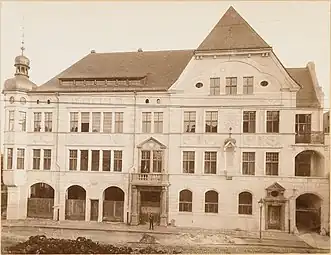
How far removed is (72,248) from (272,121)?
160 centimetres

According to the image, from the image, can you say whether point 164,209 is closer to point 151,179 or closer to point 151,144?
point 151,179

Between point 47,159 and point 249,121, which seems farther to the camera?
point 47,159

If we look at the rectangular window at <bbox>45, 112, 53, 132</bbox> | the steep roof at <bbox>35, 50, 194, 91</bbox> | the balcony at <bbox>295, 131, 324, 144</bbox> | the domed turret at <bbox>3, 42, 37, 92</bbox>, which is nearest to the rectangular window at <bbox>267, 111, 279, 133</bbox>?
the balcony at <bbox>295, 131, 324, 144</bbox>

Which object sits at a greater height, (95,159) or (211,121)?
(211,121)

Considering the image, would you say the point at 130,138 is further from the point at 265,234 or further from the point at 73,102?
the point at 265,234

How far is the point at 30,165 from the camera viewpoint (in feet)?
10.9

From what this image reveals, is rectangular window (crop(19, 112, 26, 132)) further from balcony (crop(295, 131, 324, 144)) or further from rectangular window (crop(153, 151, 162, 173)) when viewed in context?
balcony (crop(295, 131, 324, 144))

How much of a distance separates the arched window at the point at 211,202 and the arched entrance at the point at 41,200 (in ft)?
3.55

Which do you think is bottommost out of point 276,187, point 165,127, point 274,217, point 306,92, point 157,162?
point 274,217

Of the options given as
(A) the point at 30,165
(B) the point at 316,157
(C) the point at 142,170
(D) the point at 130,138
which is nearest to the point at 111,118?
(D) the point at 130,138

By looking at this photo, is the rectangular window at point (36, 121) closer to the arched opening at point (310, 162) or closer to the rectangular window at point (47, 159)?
the rectangular window at point (47, 159)

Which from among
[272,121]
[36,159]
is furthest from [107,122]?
[272,121]

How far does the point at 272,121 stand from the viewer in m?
3.20

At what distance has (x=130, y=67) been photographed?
332 centimetres
